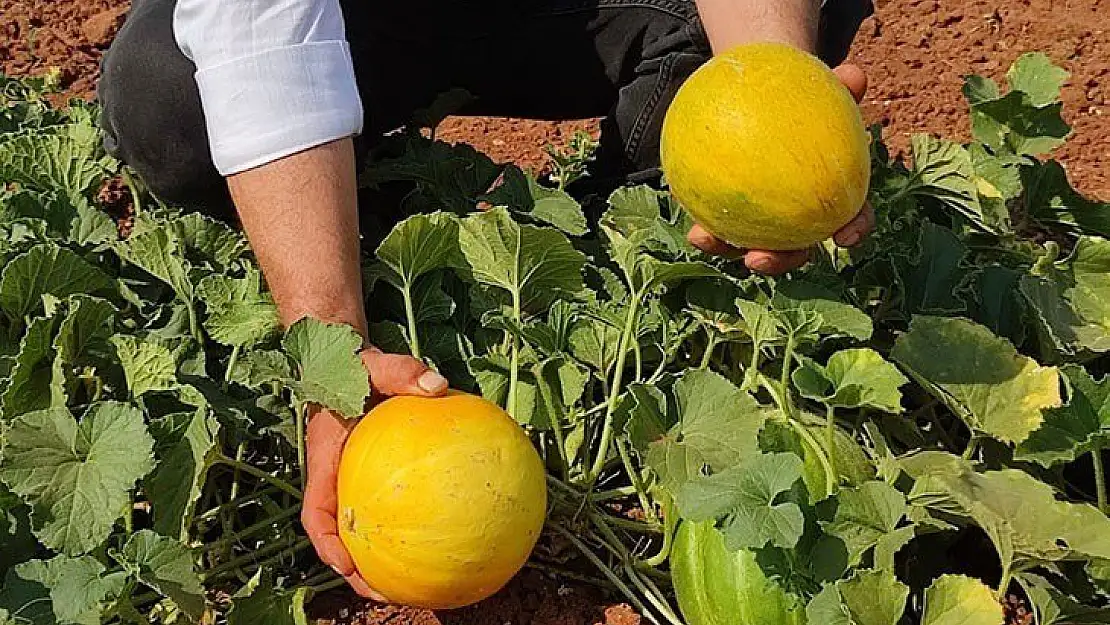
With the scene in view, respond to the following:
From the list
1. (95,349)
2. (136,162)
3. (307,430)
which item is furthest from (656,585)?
(136,162)

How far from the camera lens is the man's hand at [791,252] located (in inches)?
70.4

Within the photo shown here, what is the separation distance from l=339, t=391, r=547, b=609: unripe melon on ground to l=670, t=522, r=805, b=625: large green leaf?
0.73 ft

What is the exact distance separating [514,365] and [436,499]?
1.32ft

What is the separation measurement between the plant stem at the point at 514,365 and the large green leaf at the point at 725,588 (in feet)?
1.16

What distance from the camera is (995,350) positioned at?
176cm

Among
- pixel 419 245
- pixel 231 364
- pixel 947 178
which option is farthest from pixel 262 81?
pixel 947 178

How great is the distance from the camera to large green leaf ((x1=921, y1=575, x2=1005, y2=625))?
1436mm

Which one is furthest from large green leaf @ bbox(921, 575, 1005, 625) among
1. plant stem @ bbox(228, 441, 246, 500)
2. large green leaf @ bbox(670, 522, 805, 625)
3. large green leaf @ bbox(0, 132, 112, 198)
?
large green leaf @ bbox(0, 132, 112, 198)

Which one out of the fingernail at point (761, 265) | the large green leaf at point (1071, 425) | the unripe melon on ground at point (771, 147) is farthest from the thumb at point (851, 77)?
the large green leaf at point (1071, 425)

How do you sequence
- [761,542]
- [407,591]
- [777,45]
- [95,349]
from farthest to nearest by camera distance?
[95,349] → [777,45] → [407,591] → [761,542]

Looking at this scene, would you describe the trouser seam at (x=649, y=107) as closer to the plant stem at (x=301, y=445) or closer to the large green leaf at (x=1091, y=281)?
the large green leaf at (x=1091, y=281)

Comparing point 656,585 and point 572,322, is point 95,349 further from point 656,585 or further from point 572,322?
point 656,585

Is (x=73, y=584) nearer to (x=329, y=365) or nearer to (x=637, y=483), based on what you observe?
(x=329, y=365)

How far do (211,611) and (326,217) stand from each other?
60 cm
